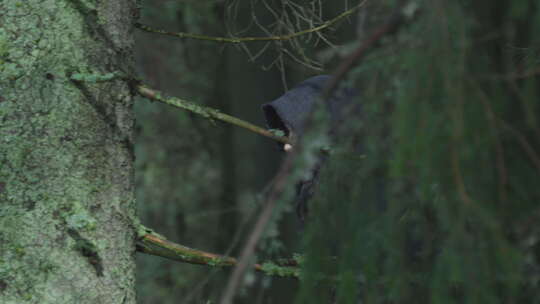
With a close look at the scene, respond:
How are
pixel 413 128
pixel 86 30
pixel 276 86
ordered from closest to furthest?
pixel 413 128
pixel 86 30
pixel 276 86

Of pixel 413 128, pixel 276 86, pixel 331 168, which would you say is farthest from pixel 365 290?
pixel 276 86

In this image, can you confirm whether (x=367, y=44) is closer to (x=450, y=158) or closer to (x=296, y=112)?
(x=450, y=158)

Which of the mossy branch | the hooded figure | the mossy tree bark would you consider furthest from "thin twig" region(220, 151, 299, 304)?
the hooded figure

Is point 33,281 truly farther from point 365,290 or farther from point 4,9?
point 365,290

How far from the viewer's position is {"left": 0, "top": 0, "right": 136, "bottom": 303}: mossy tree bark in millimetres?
1749

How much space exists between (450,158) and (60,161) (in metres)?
1.17

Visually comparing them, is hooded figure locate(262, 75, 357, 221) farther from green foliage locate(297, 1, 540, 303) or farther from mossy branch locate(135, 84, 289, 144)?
green foliage locate(297, 1, 540, 303)

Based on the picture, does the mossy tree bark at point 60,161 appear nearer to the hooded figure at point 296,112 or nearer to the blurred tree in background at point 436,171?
the blurred tree in background at point 436,171

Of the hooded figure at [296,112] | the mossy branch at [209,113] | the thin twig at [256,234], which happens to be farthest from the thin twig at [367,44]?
the hooded figure at [296,112]

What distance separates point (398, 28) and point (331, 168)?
0.40 metres

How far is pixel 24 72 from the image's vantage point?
179cm

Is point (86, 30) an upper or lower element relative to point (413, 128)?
upper

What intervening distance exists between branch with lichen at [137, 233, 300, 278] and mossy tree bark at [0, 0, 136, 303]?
0.09 meters

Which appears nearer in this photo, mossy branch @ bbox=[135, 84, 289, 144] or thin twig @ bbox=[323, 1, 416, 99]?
thin twig @ bbox=[323, 1, 416, 99]
